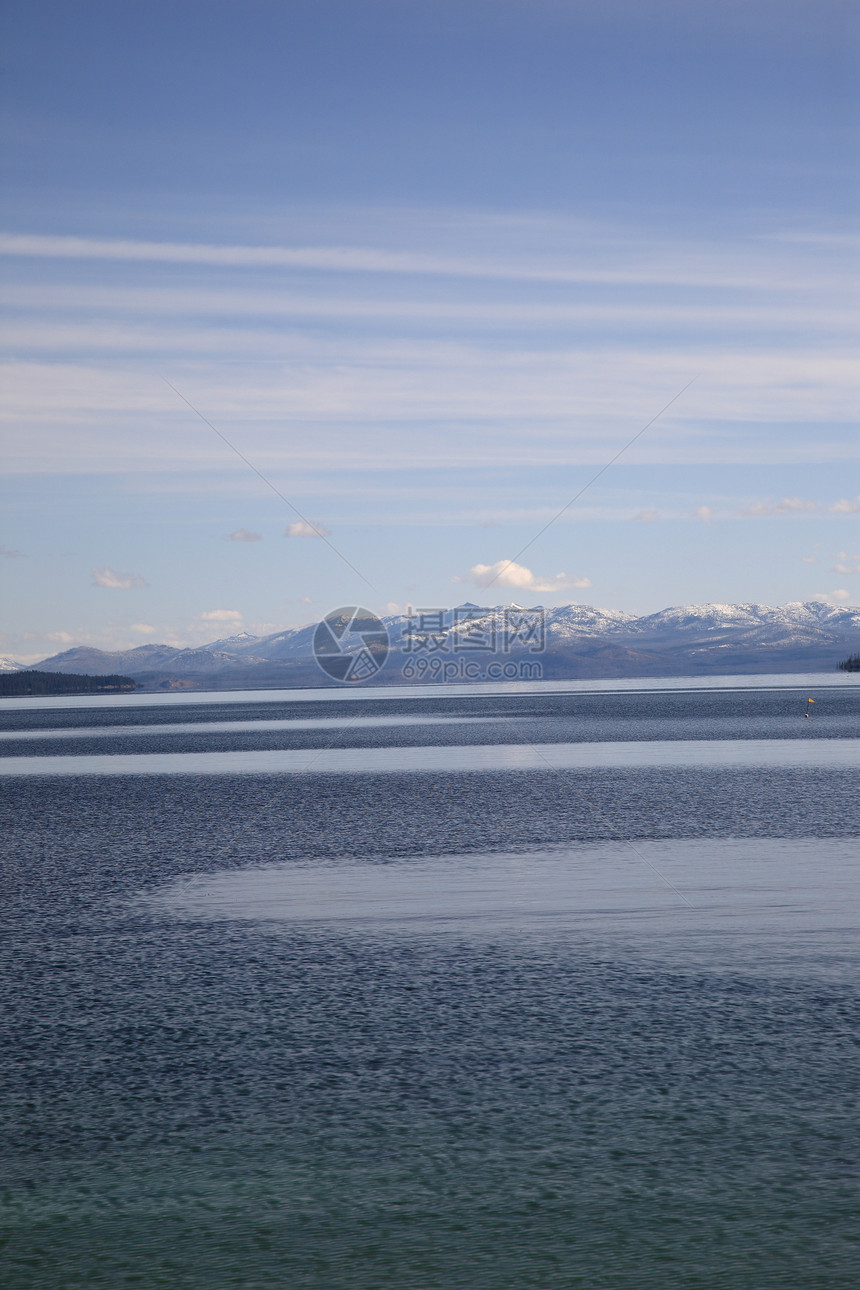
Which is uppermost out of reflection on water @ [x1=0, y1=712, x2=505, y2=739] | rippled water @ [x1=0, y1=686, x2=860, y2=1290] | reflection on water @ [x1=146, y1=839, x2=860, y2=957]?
rippled water @ [x1=0, y1=686, x2=860, y2=1290]

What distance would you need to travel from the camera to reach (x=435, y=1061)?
10.9 meters

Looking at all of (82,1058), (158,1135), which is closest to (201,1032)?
(82,1058)

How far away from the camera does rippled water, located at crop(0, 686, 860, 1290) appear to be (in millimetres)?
7406

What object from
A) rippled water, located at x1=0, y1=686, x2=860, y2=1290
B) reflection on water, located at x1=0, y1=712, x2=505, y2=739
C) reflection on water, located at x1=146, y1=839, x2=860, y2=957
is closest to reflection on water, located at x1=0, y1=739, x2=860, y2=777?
rippled water, located at x1=0, y1=686, x2=860, y2=1290

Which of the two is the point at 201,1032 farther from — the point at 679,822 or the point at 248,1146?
the point at 679,822

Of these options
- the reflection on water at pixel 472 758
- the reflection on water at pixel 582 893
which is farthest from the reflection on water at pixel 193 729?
the reflection on water at pixel 582 893

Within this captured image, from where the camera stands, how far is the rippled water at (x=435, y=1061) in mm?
7406

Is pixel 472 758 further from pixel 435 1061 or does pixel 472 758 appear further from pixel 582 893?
pixel 435 1061

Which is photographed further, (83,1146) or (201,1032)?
(201,1032)

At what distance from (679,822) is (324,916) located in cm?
1324

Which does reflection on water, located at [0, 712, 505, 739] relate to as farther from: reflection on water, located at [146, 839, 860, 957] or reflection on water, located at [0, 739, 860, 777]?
reflection on water, located at [146, 839, 860, 957]

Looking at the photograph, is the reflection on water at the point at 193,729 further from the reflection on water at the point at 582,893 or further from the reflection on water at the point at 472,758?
the reflection on water at the point at 582,893

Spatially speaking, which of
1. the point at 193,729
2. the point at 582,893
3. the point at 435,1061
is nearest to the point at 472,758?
the point at 582,893

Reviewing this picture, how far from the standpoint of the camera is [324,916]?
18.0 metres
